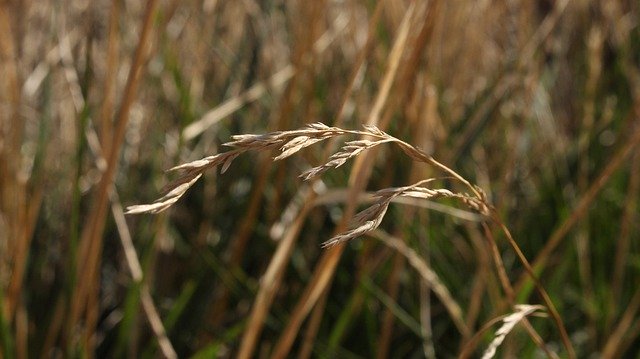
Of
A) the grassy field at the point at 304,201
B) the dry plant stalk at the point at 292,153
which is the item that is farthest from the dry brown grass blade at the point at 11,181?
the dry plant stalk at the point at 292,153

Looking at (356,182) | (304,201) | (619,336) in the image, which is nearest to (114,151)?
(356,182)

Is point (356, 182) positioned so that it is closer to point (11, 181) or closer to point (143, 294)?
point (143, 294)

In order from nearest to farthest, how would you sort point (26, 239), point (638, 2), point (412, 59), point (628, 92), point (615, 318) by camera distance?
1. point (412, 59)
2. point (26, 239)
3. point (615, 318)
4. point (628, 92)
5. point (638, 2)

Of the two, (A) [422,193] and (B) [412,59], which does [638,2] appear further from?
(A) [422,193]

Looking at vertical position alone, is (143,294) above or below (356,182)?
below

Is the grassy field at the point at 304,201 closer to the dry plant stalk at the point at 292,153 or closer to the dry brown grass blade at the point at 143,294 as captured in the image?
the dry brown grass blade at the point at 143,294

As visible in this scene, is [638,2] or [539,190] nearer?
[539,190]

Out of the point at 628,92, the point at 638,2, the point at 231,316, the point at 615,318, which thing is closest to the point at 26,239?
the point at 231,316

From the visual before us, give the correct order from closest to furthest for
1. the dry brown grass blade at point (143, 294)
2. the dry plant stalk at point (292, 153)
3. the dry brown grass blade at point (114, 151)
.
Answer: the dry plant stalk at point (292, 153)
the dry brown grass blade at point (114, 151)
the dry brown grass blade at point (143, 294)
